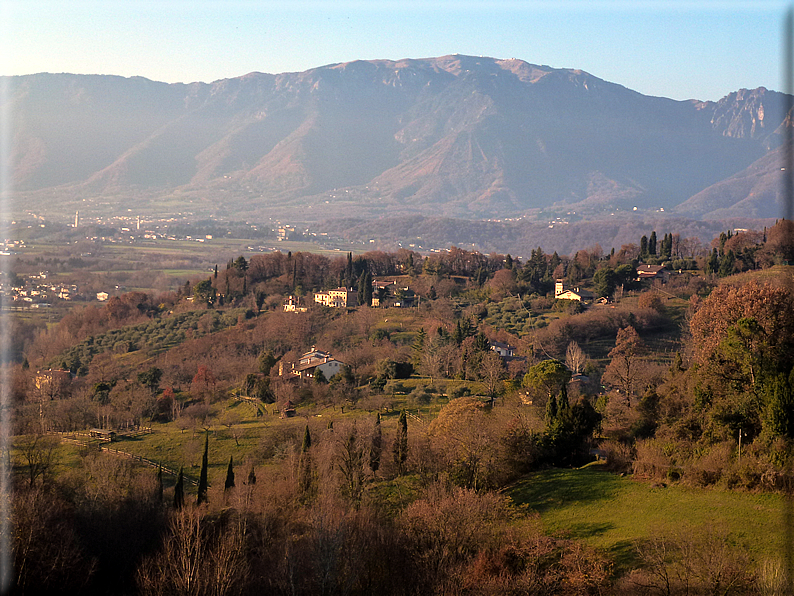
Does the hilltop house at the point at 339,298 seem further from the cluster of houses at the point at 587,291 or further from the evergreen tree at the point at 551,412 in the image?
the evergreen tree at the point at 551,412

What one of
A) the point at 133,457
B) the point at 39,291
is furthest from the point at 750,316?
the point at 39,291

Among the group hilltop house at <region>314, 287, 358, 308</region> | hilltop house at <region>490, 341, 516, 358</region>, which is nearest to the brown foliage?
hilltop house at <region>490, 341, 516, 358</region>

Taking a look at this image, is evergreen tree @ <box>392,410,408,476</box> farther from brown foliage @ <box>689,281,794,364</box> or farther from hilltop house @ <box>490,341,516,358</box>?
hilltop house @ <box>490,341,516,358</box>

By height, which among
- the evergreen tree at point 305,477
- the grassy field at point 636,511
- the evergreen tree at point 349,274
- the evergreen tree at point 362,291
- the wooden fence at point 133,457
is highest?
the evergreen tree at point 349,274

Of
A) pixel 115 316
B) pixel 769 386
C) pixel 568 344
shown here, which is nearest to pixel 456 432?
pixel 769 386

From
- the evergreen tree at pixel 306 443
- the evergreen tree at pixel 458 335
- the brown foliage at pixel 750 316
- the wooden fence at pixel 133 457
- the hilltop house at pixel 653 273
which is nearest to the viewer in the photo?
the brown foliage at pixel 750 316

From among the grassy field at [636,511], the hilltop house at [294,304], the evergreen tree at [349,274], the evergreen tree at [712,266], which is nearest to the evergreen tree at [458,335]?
the hilltop house at [294,304]

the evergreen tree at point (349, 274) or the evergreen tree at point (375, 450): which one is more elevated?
the evergreen tree at point (349, 274)

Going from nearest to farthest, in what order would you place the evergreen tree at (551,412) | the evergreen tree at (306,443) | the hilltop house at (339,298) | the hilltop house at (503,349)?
the evergreen tree at (551,412) → the evergreen tree at (306,443) → the hilltop house at (503,349) → the hilltop house at (339,298)
